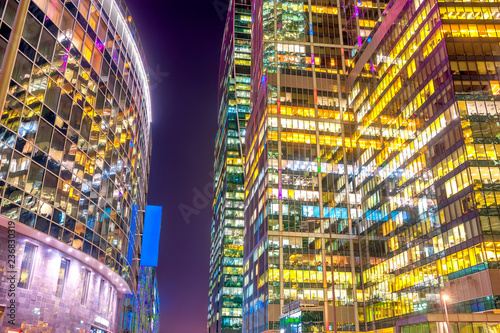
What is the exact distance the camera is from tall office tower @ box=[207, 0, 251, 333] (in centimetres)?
13950

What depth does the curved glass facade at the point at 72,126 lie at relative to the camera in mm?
29000

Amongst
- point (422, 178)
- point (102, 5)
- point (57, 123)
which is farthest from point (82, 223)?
point (422, 178)

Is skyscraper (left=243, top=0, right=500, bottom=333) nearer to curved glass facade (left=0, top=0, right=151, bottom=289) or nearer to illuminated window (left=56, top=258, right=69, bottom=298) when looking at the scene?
curved glass facade (left=0, top=0, right=151, bottom=289)

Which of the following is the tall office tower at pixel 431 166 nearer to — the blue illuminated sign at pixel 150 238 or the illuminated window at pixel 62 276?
the illuminated window at pixel 62 276

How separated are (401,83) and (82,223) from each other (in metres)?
54.7

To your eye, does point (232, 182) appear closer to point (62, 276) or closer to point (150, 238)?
point (150, 238)

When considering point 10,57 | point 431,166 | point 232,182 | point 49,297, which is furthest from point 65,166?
point 232,182

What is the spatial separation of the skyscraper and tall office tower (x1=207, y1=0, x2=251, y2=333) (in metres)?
39.9

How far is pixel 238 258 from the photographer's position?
145 metres

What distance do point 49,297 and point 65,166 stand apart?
35.0 feet

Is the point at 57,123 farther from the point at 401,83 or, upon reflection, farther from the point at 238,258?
the point at 238,258

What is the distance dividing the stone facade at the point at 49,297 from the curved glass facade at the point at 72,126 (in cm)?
177

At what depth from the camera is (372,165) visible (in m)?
79.6

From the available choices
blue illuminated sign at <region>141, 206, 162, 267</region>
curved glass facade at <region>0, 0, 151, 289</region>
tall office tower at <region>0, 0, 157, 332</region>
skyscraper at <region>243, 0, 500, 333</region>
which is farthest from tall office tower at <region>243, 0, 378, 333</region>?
tall office tower at <region>0, 0, 157, 332</region>
